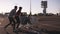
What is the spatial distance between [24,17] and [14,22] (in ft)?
5.54

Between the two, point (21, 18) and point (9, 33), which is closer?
point (9, 33)

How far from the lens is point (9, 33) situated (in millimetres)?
12352

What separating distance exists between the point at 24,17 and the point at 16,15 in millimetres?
1463

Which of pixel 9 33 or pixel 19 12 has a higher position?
pixel 19 12

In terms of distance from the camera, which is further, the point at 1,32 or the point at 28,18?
the point at 28,18

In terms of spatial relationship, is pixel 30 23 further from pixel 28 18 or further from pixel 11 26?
pixel 11 26

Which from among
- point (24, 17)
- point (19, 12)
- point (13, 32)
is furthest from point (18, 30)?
point (24, 17)

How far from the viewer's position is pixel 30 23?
49.1ft

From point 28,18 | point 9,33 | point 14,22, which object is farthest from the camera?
point 28,18

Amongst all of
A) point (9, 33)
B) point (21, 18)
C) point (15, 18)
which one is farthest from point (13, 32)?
point (21, 18)

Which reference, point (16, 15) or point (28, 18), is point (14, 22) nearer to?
point (16, 15)

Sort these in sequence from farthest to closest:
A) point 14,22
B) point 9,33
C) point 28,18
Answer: point 28,18 < point 14,22 < point 9,33

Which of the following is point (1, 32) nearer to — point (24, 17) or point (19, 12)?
point (19, 12)

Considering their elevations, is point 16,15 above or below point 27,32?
above
